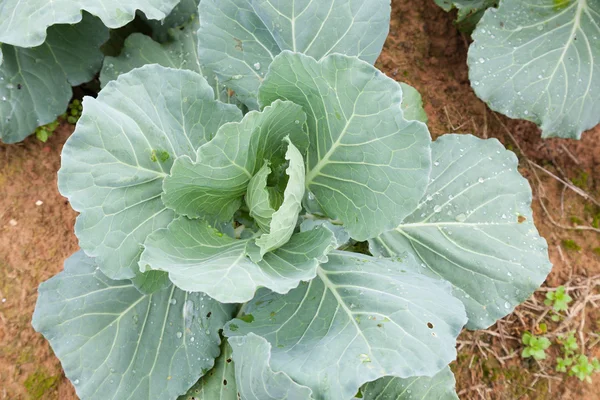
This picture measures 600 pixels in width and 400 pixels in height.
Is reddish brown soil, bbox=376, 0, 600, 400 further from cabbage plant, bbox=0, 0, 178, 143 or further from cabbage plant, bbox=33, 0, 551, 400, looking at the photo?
cabbage plant, bbox=0, 0, 178, 143

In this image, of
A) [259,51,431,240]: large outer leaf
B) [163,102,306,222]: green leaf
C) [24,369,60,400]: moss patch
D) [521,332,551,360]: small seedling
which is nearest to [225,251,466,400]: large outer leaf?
[259,51,431,240]: large outer leaf

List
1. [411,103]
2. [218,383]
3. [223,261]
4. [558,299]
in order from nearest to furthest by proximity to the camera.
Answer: [223,261]
[218,383]
[411,103]
[558,299]

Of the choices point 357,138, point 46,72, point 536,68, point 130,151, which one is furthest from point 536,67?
point 46,72

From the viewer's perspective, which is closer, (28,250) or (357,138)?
(357,138)

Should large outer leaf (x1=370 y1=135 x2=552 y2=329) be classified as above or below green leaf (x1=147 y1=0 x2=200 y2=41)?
below

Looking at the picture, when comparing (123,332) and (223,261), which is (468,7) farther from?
(123,332)

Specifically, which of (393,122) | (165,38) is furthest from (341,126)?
(165,38)

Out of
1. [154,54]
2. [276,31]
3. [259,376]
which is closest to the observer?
[259,376]

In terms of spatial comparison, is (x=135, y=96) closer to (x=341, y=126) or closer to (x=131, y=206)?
(x=131, y=206)
